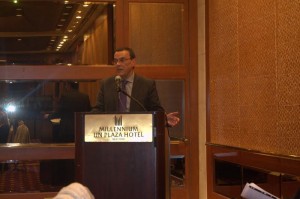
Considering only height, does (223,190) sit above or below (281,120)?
below

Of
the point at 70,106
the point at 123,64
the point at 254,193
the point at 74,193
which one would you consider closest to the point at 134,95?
the point at 123,64

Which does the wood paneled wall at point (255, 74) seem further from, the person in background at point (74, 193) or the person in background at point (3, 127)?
the person in background at point (74, 193)

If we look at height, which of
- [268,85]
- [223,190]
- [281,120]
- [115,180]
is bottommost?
[223,190]

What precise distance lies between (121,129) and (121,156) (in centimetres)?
17

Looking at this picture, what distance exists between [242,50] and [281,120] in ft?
2.95

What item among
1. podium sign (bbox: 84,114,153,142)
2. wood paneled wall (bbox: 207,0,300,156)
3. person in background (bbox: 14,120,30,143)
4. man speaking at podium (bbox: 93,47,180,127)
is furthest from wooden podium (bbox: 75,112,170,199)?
person in background (bbox: 14,120,30,143)

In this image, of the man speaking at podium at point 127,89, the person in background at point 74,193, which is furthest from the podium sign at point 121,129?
the person in background at point 74,193

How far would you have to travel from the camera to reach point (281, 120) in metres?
3.74

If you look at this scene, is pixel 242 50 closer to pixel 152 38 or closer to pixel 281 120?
pixel 281 120

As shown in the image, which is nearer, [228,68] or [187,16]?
[228,68]

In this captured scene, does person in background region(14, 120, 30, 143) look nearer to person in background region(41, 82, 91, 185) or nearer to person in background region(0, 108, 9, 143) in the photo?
person in background region(0, 108, 9, 143)

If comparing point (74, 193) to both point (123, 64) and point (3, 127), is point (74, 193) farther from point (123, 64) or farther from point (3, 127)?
point (3, 127)

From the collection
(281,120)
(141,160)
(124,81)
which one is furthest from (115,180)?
(281,120)

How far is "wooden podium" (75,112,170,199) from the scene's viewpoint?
10.7 feet
